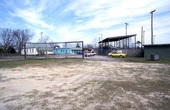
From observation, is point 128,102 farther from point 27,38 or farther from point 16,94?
point 27,38

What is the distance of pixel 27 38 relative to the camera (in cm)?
7644

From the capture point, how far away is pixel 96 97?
6250mm

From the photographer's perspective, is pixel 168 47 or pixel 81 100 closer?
pixel 81 100

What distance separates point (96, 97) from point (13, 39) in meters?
70.4

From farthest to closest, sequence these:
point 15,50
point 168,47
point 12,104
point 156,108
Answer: point 15,50 < point 168,47 < point 12,104 < point 156,108

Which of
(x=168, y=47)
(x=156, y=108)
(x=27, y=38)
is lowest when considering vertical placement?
(x=156, y=108)

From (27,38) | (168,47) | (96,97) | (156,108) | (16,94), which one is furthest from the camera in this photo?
(27,38)

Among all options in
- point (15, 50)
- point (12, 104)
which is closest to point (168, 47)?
point (12, 104)

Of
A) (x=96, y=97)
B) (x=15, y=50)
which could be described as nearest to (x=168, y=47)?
(x=96, y=97)

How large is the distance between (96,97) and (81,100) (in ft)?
2.04

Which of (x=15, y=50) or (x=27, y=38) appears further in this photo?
(x=27, y=38)

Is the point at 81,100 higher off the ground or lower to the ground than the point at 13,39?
lower

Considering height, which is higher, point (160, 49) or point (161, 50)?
point (160, 49)

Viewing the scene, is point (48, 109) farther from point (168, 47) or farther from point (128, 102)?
point (168, 47)
